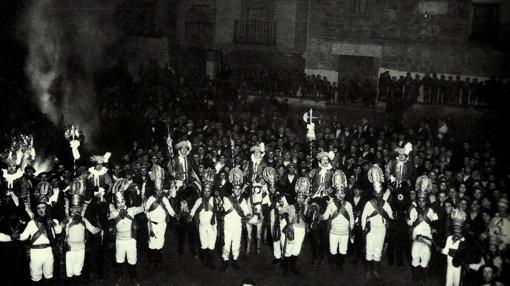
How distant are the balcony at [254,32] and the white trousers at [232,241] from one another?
15720mm

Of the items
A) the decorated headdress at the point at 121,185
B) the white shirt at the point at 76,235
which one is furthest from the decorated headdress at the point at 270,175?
the white shirt at the point at 76,235

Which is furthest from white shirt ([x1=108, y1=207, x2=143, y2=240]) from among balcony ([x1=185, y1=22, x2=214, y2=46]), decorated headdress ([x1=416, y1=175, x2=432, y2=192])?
balcony ([x1=185, y1=22, x2=214, y2=46])

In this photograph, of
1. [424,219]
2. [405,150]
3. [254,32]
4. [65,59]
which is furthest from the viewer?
[254,32]

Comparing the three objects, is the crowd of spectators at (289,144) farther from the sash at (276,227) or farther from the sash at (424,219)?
the sash at (276,227)

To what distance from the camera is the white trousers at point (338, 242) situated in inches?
399

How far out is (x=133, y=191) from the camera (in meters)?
10.1

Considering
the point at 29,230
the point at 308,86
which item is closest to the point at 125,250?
the point at 29,230

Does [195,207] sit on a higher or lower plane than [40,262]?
higher

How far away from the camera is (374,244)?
32.8ft

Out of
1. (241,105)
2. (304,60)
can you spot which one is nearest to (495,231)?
(241,105)

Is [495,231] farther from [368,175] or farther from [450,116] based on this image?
[450,116]

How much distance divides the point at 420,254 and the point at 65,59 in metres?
16.3

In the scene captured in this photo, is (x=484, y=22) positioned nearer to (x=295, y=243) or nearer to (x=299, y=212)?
(x=299, y=212)

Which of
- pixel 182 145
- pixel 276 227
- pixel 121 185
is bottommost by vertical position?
pixel 276 227
